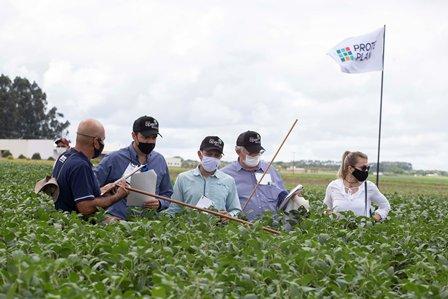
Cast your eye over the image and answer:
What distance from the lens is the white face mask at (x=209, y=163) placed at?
8.90 m

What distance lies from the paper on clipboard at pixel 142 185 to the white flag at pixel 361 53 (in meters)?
15.3

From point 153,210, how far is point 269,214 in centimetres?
116

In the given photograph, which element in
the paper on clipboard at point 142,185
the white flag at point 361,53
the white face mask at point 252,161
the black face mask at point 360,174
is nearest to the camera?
the paper on clipboard at point 142,185

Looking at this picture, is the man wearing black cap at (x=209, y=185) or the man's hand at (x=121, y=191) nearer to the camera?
the man's hand at (x=121, y=191)

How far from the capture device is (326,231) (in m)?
7.53

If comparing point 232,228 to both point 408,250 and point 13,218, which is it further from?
point 13,218

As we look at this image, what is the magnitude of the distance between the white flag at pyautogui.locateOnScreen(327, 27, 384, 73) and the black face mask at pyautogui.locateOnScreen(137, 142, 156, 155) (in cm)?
1493

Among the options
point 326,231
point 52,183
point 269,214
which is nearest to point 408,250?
point 326,231

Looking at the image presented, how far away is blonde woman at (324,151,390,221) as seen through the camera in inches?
367

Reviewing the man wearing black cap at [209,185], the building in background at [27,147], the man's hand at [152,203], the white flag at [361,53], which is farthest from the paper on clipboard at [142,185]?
the building in background at [27,147]

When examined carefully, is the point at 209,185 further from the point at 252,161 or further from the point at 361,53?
the point at 361,53

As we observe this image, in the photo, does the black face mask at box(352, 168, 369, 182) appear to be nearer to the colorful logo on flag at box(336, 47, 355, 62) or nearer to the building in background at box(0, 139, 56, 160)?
the colorful logo on flag at box(336, 47, 355, 62)

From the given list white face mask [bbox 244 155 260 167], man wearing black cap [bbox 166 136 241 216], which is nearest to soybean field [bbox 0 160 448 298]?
man wearing black cap [bbox 166 136 241 216]

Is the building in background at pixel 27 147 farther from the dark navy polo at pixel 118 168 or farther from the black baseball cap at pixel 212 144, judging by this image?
the dark navy polo at pixel 118 168
